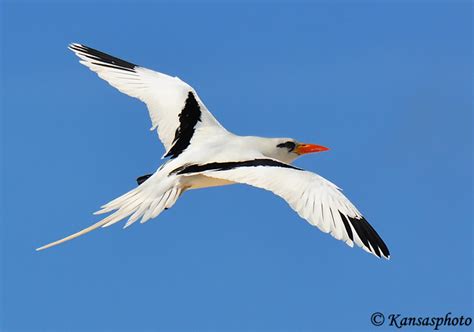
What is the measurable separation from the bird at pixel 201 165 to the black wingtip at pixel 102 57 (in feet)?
0.07

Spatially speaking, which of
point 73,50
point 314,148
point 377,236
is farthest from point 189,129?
point 377,236

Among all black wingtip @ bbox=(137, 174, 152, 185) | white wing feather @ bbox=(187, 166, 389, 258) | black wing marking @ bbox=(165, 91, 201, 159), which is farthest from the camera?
black wing marking @ bbox=(165, 91, 201, 159)

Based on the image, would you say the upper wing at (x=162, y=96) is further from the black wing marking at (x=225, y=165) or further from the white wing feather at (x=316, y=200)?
the white wing feather at (x=316, y=200)

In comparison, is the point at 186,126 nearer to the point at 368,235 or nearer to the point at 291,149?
the point at 291,149

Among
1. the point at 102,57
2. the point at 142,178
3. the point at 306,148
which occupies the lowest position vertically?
the point at 142,178

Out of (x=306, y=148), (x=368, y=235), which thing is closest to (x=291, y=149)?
(x=306, y=148)

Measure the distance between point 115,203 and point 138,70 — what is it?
17.5 feet

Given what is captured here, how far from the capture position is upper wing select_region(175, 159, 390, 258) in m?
Answer: 14.8

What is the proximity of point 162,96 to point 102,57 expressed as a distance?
2.02 metres

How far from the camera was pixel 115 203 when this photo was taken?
16.0 meters

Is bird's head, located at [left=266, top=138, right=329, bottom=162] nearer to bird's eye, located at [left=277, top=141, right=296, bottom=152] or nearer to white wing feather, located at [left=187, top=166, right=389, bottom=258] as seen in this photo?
bird's eye, located at [left=277, top=141, right=296, bottom=152]

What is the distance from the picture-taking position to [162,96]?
19766mm

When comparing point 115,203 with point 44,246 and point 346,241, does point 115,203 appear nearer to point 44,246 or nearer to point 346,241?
point 44,246

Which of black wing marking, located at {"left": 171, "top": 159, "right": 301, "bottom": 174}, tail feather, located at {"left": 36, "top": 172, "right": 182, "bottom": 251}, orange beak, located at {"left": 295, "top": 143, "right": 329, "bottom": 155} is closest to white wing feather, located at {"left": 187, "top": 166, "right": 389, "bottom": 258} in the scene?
black wing marking, located at {"left": 171, "top": 159, "right": 301, "bottom": 174}
